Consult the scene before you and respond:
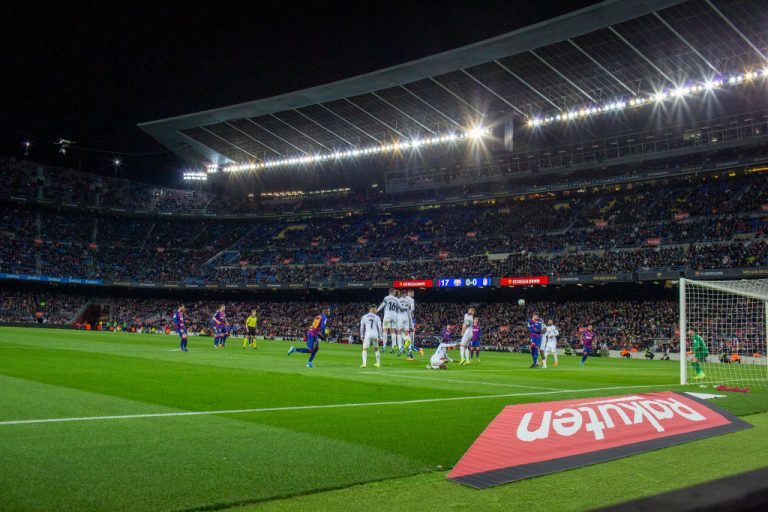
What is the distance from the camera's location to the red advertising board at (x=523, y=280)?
47.5 meters

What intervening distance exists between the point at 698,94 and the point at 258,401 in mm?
44077

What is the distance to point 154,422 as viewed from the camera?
24.7ft

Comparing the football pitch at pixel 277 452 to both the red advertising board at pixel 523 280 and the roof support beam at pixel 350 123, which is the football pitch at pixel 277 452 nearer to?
the red advertising board at pixel 523 280

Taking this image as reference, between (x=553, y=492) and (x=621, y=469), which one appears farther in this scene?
(x=621, y=469)

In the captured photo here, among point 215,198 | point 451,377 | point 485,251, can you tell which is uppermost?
point 215,198

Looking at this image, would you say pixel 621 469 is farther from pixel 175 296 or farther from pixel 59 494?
pixel 175 296

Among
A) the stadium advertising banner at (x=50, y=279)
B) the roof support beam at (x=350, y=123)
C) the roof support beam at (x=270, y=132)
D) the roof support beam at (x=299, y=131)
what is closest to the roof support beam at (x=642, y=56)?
the roof support beam at (x=350, y=123)

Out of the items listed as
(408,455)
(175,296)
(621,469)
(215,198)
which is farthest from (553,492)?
(215,198)

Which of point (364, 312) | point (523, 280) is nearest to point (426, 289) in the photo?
point (364, 312)

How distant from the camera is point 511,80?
43969 mm

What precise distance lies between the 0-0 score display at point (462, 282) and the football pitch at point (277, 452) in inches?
1491

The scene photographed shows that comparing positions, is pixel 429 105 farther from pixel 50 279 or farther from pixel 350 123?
pixel 50 279

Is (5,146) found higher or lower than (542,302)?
higher

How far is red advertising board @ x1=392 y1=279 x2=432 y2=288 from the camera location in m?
53.2
